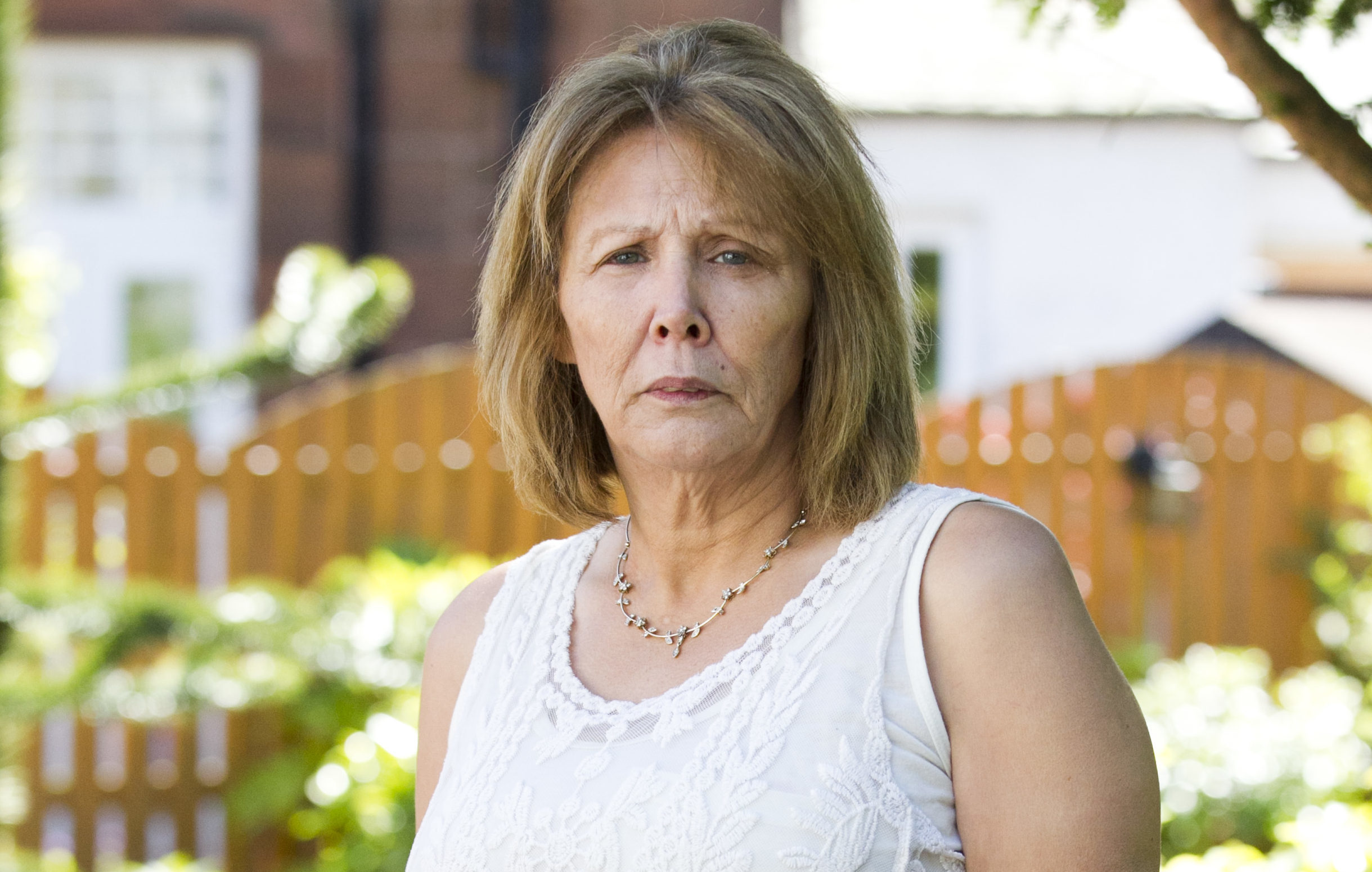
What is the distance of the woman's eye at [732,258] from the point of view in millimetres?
1578

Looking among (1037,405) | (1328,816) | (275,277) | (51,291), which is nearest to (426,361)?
(275,277)

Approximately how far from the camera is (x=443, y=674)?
190cm

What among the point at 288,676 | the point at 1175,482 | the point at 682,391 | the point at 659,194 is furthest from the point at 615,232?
the point at 1175,482

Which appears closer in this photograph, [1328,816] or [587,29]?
[1328,816]

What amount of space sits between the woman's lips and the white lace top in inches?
10.0

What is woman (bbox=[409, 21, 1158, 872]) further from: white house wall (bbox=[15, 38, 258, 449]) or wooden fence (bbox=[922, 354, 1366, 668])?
white house wall (bbox=[15, 38, 258, 449])

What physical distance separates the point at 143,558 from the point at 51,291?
1524 mm

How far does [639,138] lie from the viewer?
1.62 meters

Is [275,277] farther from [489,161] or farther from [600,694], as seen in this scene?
[600,694]

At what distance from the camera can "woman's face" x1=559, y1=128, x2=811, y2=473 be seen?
1559mm

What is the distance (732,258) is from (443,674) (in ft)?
2.58

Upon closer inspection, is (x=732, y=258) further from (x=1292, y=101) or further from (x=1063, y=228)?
(x=1063, y=228)

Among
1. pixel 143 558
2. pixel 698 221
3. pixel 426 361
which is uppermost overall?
pixel 698 221

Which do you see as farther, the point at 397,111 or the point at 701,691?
the point at 397,111
